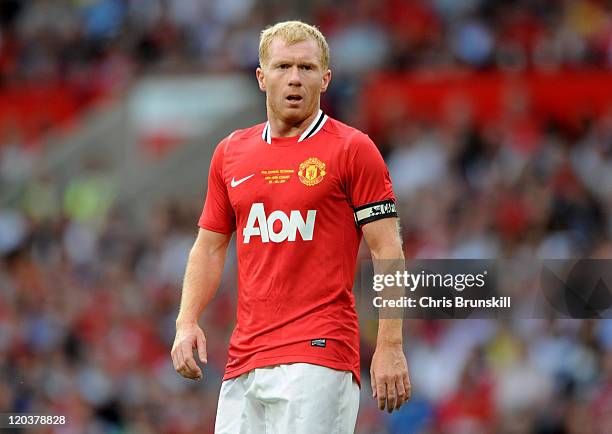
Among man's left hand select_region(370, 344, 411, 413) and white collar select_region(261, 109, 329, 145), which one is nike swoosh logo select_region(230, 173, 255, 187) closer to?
white collar select_region(261, 109, 329, 145)

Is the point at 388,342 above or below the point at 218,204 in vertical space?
below

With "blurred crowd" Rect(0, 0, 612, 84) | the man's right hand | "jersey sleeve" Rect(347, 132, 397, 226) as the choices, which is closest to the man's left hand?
"jersey sleeve" Rect(347, 132, 397, 226)

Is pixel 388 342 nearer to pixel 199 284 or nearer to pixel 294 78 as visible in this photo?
pixel 199 284

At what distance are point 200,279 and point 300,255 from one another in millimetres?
559

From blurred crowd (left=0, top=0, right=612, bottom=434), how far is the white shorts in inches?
184

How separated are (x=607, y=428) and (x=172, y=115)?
9.14 meters

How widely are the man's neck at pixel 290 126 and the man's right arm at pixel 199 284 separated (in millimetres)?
531

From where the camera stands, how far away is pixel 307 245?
5344 mm

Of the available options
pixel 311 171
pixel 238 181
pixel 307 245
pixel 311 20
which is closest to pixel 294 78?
pixel 311 171

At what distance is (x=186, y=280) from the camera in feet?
18.8

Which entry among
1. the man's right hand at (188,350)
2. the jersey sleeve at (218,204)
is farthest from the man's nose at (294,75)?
the man's right hand at (188,350)

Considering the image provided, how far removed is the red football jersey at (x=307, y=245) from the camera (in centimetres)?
530

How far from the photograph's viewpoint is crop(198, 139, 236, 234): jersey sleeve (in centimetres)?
568

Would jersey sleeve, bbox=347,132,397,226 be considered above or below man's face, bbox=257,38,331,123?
below
